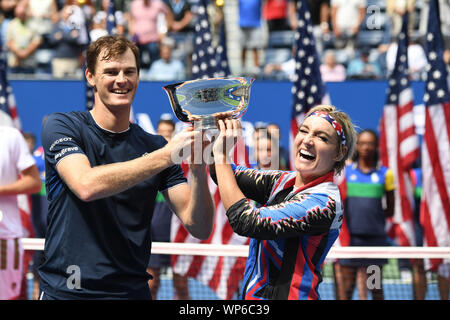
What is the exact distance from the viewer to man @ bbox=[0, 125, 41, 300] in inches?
235

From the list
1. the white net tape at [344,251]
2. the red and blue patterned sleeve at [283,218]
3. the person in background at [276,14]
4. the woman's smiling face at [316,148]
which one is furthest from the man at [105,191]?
the person in background at [276,14]

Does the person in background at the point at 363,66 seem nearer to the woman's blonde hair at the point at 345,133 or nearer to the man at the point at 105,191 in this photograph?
the woman's blonde hair at the point at 345,133

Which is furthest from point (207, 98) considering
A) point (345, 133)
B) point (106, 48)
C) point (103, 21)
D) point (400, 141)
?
point (103, 21)

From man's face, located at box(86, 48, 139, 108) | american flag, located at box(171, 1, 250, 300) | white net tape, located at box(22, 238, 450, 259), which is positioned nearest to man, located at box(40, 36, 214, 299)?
man's face, located at box(86, 48, 139, 108)

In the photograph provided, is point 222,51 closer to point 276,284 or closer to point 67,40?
point 67,40

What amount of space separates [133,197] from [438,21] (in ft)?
22.0

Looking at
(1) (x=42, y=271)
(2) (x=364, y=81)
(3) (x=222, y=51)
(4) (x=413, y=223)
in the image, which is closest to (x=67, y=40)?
(3) (x=222, y=51)

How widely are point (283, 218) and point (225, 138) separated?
475 mm

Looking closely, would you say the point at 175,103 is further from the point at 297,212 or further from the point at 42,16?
the point at 42,16

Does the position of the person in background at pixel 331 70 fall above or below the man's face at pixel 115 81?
below

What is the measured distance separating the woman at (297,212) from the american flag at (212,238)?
201 centimetres

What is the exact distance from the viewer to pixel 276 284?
3328 mm

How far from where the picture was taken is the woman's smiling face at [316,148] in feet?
11.2

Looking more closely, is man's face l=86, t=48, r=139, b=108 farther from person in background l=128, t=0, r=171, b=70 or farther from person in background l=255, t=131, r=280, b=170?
person in background l=128, t=0, r=171, b=70
